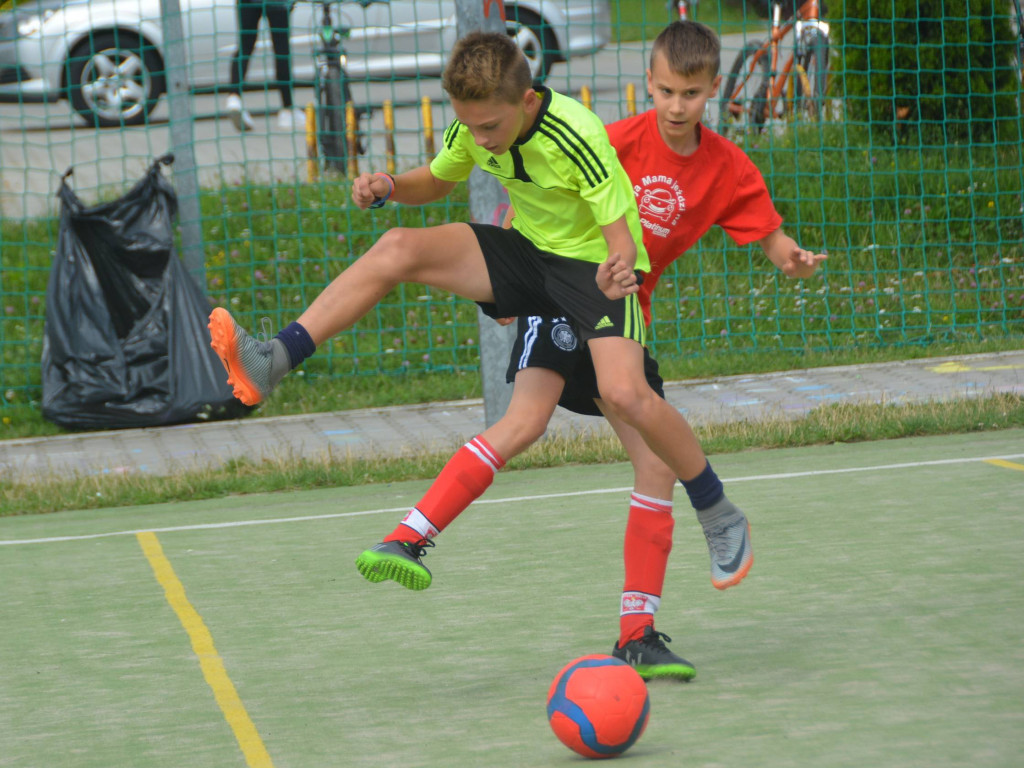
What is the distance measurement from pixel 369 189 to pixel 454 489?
90cm

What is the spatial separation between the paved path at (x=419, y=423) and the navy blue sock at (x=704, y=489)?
12.0ft

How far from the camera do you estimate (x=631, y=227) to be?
12.5 ft

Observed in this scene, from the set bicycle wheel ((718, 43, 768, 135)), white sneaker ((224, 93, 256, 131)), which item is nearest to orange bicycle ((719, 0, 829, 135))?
bicycle wheel ((718, 43, 768, 135))

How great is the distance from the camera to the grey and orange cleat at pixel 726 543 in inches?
155

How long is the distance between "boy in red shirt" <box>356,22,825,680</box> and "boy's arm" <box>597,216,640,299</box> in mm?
17

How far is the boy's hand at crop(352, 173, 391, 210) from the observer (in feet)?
12.9

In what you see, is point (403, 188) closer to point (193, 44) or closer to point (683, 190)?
point (683, 190)

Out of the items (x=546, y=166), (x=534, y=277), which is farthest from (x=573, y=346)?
(x=546, y=166)

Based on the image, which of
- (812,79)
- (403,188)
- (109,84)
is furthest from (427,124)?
(403,188)

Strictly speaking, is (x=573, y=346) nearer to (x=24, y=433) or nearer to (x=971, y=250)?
(x=24, y=433)

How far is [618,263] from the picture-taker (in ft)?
11.8

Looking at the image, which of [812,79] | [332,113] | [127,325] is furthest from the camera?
[812,79]

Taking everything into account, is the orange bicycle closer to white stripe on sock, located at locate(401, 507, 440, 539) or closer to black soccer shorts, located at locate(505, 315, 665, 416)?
black soccer shorts, located at locate(505, 315, 665, 416)

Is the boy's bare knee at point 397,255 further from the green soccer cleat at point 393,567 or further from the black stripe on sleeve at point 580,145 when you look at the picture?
the green soccer cleat at point 393,567
